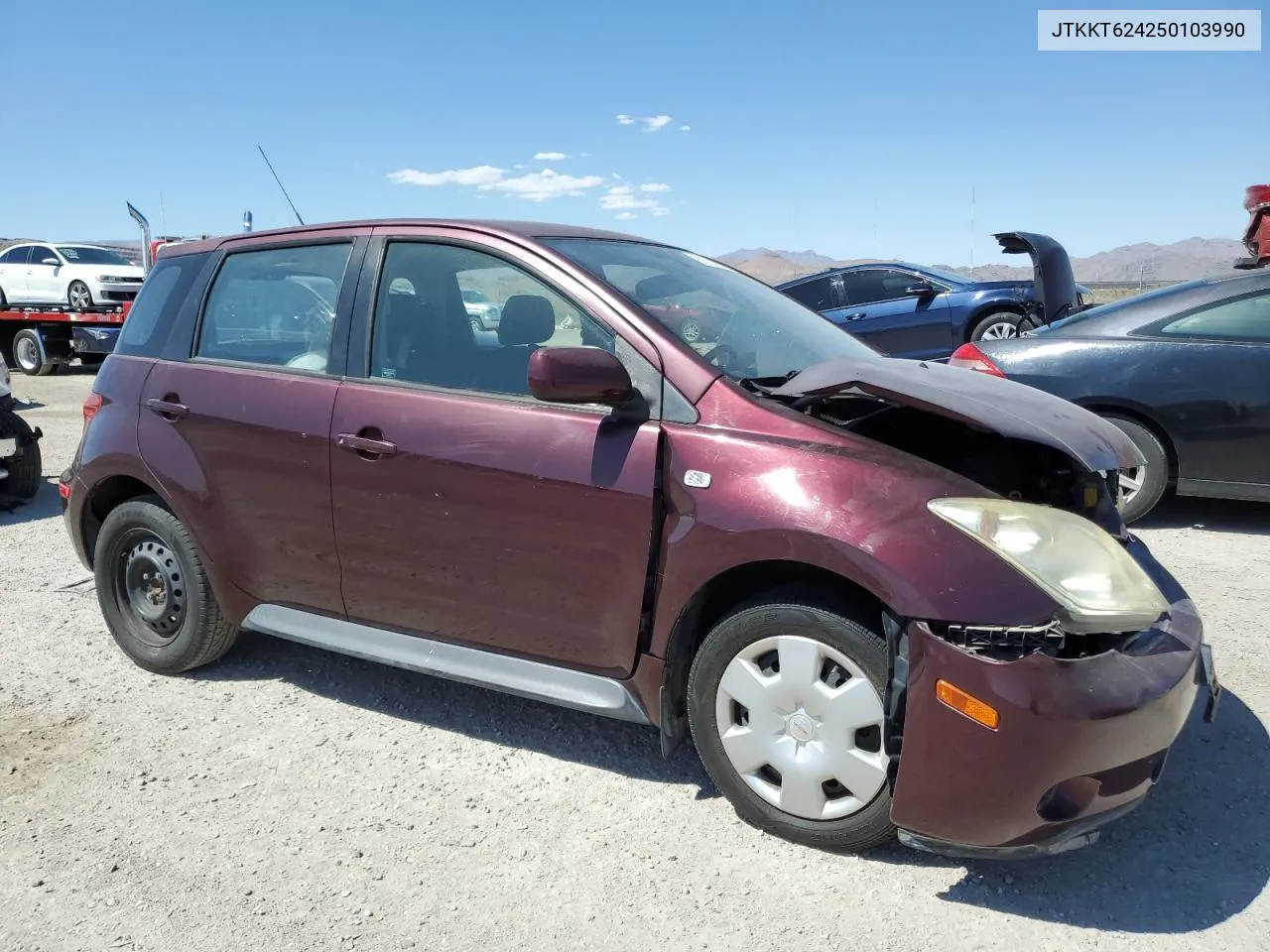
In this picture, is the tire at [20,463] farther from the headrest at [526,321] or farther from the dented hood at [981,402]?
the dented hood at [981,402]

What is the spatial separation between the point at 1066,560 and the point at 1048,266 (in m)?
4.68

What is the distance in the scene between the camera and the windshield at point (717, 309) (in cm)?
313

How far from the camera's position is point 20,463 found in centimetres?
728

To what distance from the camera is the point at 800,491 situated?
8.52 ft

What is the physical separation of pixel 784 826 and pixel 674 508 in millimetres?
940

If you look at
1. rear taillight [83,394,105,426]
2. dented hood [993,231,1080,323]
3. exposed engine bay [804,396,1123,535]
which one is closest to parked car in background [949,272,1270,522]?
dented hood [993,231,1080,323]

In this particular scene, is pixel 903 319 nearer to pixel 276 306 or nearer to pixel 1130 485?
pixel 1130 485

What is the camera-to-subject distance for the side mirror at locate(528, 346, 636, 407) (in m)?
2.73

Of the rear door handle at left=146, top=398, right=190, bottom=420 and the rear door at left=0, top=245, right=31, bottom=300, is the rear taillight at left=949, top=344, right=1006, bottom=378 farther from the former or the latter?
the rear door at left=0, top=245, right=31, bottom=300

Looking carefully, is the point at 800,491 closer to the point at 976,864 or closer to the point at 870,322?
the point at 976,864

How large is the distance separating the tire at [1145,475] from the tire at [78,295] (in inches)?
784

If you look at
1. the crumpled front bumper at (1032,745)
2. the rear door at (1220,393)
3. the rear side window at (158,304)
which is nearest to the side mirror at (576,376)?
the crumpled front bumper at (1032,745)

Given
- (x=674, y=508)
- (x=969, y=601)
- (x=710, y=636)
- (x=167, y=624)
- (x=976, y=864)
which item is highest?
(x=674, y=508)

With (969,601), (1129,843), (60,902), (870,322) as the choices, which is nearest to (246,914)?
(60,902)
